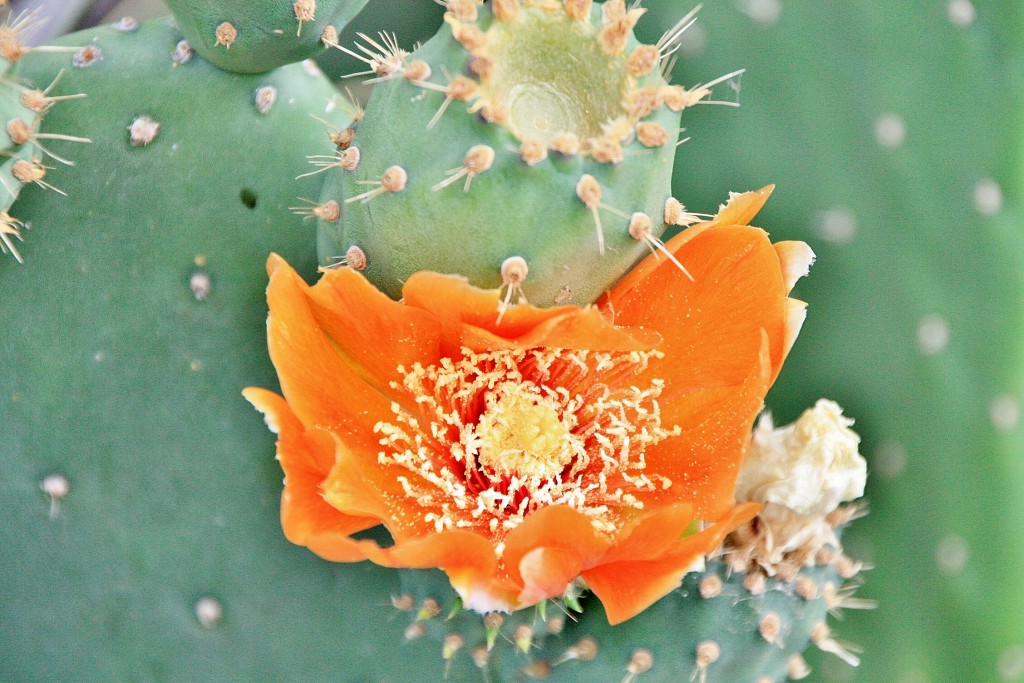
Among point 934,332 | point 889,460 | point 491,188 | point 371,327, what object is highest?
point 491,188

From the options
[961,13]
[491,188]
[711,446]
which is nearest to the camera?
[491,188]

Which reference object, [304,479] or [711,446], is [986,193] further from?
[304,479]

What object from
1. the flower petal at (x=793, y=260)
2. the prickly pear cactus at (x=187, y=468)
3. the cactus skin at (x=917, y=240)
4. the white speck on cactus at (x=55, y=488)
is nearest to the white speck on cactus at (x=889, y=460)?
the cactus skin at (x=917, y=240)

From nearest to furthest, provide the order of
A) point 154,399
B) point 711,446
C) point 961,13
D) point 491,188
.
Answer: point 491,188 → point 711,446 → point 154,399 → point 961,13

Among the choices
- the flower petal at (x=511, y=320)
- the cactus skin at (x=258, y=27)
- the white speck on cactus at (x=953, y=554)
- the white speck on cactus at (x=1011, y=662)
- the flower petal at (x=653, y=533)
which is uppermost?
the cactus skin at (x=258, y=27)

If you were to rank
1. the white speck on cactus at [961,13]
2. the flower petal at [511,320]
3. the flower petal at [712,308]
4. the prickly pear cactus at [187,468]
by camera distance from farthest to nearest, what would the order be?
the white speck on cactus at [961,13] < the prickly pear cactus at [187,468] < the flower petal at [712,308] < the flower petal at [511,320]

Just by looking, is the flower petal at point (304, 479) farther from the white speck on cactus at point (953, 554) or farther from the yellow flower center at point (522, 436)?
the white speck on cactus at point (953, 554)

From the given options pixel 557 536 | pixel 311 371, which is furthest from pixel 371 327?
pixel 557 536
